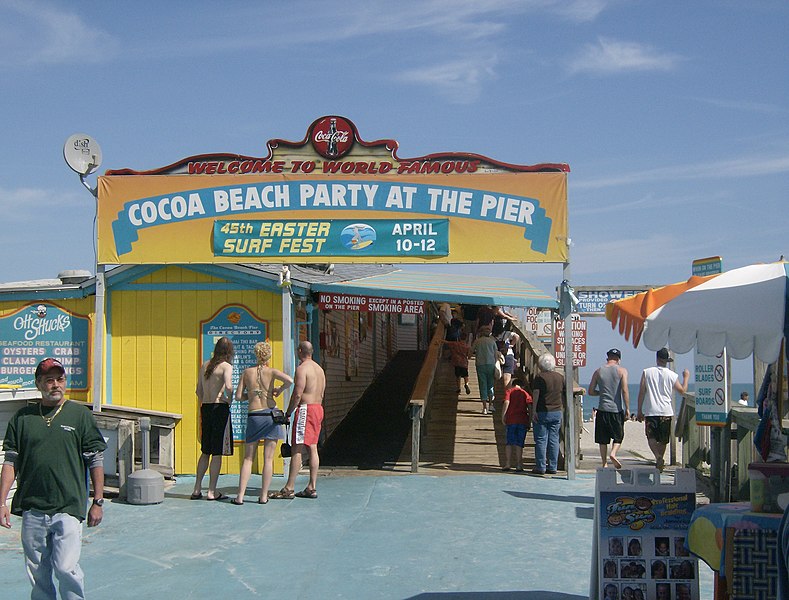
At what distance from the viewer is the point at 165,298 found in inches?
492

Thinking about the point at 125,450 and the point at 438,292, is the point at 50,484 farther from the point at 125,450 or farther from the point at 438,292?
the point at 438,292

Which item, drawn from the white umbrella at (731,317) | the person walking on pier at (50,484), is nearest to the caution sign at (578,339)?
the white umbrella at (731,317)

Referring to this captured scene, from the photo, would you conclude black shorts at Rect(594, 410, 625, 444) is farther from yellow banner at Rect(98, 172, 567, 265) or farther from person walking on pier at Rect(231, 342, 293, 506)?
person walking on pier at Rect(231, 342, 293, 506)

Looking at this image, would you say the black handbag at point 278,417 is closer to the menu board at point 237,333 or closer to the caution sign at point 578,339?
the menu board at point 237,333

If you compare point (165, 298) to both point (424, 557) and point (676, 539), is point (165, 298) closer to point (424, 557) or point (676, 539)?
point (424, 557)

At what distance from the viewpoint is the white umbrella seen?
5.04m

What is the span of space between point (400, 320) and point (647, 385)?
55.7 feet

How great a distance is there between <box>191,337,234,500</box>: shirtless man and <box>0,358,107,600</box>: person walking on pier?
4590mm

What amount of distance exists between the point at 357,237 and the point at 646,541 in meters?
7.33

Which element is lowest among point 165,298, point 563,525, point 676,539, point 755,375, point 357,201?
point 563,525

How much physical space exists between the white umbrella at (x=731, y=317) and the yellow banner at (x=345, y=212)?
664 cm

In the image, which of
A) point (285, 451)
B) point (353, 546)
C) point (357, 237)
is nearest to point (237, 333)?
point (357, 237)

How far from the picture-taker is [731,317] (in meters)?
5.12

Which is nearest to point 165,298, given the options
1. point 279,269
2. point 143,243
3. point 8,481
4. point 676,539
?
point 143,243
